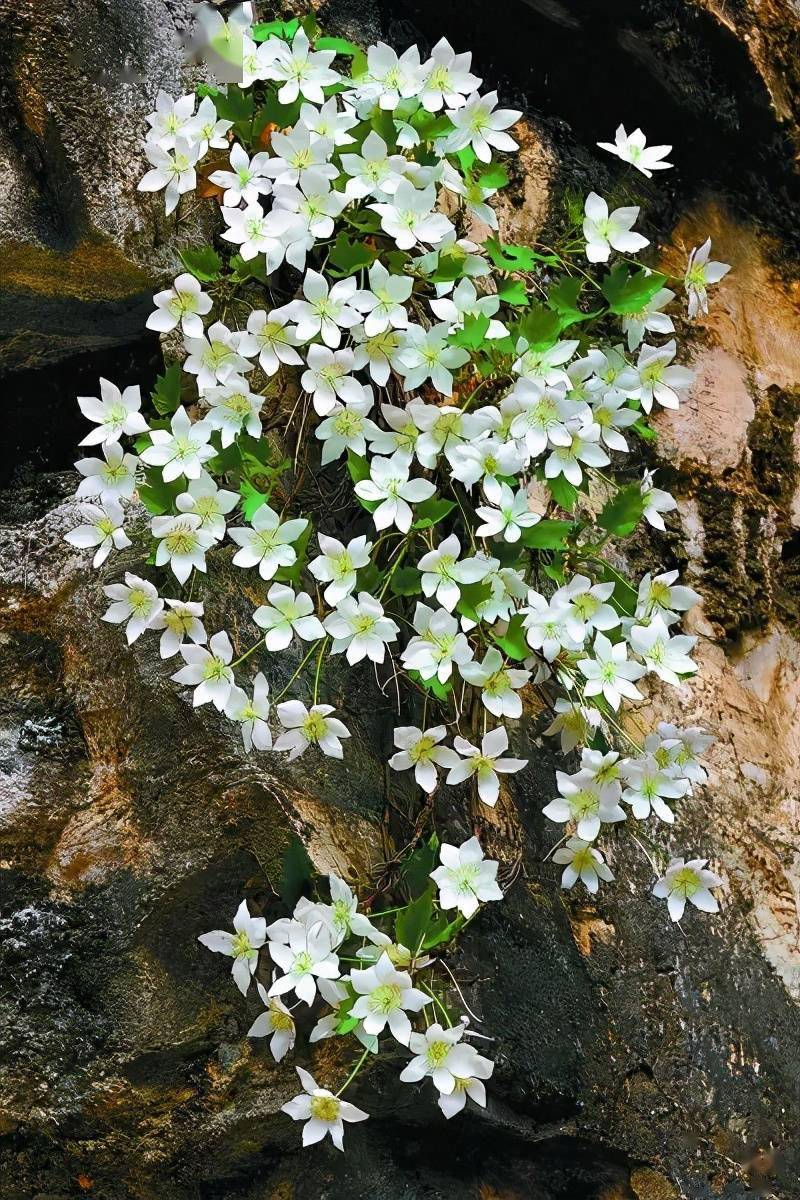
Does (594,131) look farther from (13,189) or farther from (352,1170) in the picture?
(352,1170)

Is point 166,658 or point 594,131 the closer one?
point 166,658

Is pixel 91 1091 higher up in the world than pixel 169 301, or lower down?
lower down

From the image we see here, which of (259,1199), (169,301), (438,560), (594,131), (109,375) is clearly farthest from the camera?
(594,131)

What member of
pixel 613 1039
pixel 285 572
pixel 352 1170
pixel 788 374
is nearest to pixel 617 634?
pixel 285 572

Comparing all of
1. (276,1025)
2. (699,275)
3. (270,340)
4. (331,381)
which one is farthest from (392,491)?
(276,1025)

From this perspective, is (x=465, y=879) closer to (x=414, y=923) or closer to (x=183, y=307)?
(x=414, y=923)

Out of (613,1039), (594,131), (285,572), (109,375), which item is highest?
(594,131)
